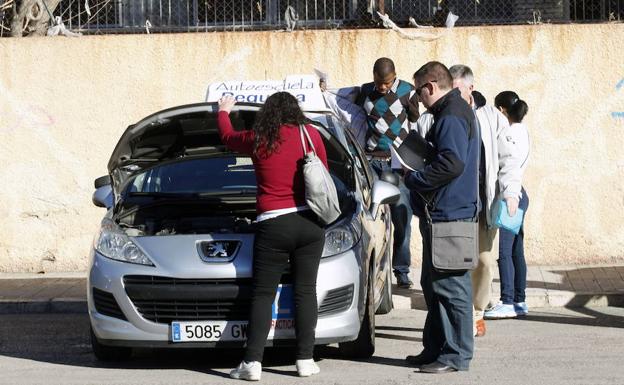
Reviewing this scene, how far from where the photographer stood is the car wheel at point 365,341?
27.9 ft

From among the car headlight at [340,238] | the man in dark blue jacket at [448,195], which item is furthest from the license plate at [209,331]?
the man in dark blue jacket at [448,195]

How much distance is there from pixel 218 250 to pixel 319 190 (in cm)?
79

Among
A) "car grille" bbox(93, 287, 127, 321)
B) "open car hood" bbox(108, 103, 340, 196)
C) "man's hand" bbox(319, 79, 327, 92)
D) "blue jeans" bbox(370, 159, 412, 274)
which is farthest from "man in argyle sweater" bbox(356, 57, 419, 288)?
"car grille" bbox(93, 287, 127, 321)

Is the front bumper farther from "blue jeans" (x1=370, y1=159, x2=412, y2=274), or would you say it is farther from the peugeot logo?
"blue jeans" (x1=370, y1=159, x2=412, y2=274)

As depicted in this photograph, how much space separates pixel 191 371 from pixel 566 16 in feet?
25.3

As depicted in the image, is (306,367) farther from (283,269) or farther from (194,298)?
(194,298)

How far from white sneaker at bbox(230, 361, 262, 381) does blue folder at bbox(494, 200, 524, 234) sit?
2.18 meters

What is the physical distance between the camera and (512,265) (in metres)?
10.4

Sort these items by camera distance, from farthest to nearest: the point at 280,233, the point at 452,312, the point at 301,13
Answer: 1. the point at 301,13
2. the point at 452,312
3. the point at 280,233

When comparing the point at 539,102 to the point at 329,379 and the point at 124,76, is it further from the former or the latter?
the point at 329,379

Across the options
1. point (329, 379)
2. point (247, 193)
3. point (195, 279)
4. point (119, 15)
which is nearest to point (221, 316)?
point (195, 279)

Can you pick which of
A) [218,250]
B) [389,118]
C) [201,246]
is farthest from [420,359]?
[389,118]

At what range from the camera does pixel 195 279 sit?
807 centimetres

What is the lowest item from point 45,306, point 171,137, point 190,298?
point 45,306
